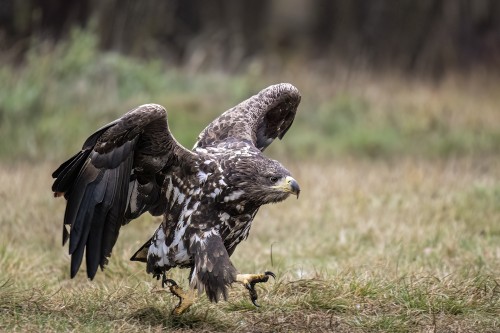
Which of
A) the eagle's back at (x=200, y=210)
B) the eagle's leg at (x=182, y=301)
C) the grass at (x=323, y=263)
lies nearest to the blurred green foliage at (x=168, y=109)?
the grass at (x=323, y=263)

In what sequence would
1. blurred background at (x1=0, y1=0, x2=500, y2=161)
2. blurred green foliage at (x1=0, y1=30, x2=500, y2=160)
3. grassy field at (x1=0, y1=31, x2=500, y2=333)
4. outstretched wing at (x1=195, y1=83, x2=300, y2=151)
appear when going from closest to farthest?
grassy field at (x1=0, y1=31, x2=500, y2=333), outstretched wing at (x1=195, y1=83, x2=300, y2=151), blurred green foliage at (x1=0, y1=30, x2=500, y2=160), blurred background at (x1=0, y1=0, x2=500, y2=161)

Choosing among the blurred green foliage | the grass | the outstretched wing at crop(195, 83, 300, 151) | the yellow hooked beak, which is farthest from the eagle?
the blurred green foliage

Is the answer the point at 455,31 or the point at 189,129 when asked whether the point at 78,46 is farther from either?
the point at 455,31

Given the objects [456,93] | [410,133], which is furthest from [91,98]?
[456,93]

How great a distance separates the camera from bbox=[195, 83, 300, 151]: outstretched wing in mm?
5785

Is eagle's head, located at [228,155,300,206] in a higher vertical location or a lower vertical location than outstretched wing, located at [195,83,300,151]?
lower

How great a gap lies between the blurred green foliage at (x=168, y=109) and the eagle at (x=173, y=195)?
16.9ft

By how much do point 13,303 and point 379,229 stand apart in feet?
10.7

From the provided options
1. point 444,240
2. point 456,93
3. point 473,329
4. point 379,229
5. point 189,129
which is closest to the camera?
point 473,329

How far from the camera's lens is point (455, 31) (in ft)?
47.8

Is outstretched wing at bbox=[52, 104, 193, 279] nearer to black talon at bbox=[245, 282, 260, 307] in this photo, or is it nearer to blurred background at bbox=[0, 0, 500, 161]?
black talon at bbox=[245, 282, 260, 307]

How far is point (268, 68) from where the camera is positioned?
46.6ft

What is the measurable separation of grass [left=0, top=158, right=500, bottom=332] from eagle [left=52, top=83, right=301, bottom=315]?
26 centimetres

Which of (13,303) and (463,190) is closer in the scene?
(13,303)
